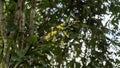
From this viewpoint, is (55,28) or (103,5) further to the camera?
(103,5)

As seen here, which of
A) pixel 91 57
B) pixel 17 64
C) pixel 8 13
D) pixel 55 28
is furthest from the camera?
pixel 91 57

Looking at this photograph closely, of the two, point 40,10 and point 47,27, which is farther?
point 40,10

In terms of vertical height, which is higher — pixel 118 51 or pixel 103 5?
pixel 103 5

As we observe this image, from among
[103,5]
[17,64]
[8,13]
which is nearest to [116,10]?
[103,5]

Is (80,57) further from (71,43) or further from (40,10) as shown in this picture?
(40,10)

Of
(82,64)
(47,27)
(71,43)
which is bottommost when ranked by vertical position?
(82,64)

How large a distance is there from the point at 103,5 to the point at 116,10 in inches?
12.0

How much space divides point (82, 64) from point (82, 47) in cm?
34

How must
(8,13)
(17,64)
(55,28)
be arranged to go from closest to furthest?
(17,64) < (55,28) < (8,13)

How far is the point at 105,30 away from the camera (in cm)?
595

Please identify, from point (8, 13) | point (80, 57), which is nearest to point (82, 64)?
point (80, 57)

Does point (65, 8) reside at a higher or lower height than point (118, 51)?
higher

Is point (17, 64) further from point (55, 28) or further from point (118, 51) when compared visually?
point (118, 51)

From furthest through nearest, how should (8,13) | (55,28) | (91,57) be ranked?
(91,57), (8,13), (55,28)
